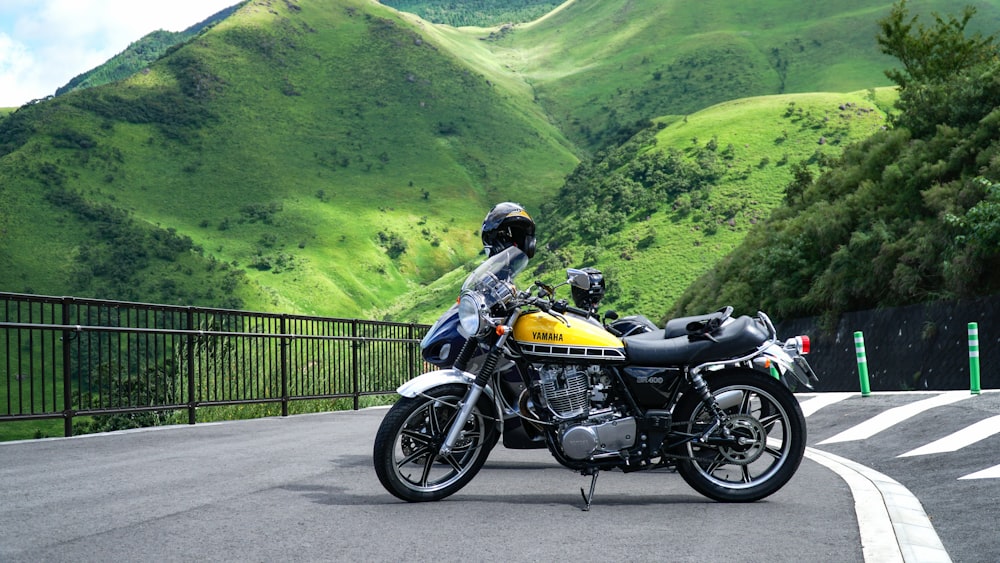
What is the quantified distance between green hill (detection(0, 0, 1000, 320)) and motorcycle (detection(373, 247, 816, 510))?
79864mm

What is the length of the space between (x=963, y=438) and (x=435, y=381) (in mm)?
5170

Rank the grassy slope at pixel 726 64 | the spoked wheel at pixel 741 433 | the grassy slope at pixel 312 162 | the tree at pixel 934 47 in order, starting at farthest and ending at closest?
1. the grassy slope at pixel 726 64
2. the grassy slope at pixel 312 162
3. the tree at pixel 934 47
4. the spoked wheel at pixel 741 433

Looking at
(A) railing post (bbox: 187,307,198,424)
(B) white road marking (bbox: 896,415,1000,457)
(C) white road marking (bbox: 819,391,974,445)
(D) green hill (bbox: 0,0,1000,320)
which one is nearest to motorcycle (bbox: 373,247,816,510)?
(B) white road marking (bbox: 896,415,1000,457)

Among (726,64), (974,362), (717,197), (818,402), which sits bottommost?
(818,402)

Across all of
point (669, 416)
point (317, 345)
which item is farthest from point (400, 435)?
point (317, 345)

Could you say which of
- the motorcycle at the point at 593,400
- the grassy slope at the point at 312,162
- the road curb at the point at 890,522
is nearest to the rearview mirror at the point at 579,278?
the motorcycle at the point at 593,400

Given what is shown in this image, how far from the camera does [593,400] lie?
6.66 metres

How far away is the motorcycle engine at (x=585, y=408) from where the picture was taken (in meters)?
6.53

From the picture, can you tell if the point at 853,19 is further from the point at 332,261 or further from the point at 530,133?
the point at 332,261

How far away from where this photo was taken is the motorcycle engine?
21.4 ft

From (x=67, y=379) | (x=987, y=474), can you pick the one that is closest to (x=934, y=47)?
(x=987, y=474)

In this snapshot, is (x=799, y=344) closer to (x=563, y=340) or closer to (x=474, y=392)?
(x=563, y=340)

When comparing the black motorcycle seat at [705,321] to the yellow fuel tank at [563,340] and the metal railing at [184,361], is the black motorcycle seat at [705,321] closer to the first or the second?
the yellow fuel tank at [563,340]

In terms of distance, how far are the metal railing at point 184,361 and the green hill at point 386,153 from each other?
68744 mm
